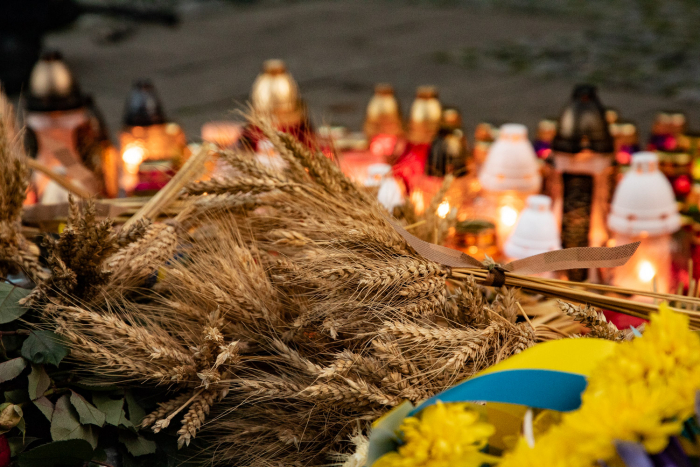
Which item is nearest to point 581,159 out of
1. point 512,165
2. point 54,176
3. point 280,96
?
point 512,165

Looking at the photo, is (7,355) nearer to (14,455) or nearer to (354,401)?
(14,455)

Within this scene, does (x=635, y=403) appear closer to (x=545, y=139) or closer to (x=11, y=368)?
(x=11, y=368)

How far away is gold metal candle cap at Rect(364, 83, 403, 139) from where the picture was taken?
5.26ft

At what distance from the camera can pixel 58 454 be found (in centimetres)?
61

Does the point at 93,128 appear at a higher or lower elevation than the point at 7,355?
higher

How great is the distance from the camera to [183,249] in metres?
0.75

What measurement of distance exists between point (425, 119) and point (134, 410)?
100cm

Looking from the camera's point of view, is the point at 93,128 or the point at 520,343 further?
the point at 93,128

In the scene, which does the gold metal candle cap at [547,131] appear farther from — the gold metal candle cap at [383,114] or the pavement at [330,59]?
the pavement at [330,59]

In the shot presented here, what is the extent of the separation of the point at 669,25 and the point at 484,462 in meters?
5.70

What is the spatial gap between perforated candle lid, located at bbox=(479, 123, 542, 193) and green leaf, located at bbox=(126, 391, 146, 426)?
0.84 meters

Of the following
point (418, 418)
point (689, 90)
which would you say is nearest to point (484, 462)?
point (418, 418)

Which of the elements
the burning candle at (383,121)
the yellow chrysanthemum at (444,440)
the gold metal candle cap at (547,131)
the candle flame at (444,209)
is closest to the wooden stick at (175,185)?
the candle flame at (444,209)

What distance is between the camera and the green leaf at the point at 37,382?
2.08 feet
